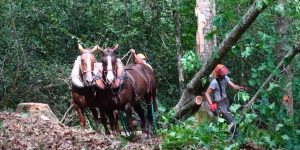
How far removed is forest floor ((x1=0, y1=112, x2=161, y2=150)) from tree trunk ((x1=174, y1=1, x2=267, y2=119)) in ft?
4.39

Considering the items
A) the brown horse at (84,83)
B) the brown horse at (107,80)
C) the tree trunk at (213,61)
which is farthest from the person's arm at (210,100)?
the brown horse at (84,83)

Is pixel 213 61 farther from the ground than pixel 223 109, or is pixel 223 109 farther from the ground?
pixel 213 61

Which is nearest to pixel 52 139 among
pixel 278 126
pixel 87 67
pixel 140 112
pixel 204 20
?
pixel 87 67

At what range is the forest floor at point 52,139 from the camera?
9.30m

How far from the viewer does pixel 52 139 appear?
10125 mm

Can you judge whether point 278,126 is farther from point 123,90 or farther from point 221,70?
point 123,90

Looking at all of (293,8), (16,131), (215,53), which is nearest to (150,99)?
(16,131)

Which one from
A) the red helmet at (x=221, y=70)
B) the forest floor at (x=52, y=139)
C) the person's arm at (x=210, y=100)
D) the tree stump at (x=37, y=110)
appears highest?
the red helmet at (x=221, y=70)

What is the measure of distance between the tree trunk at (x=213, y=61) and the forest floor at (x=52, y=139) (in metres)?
1.34

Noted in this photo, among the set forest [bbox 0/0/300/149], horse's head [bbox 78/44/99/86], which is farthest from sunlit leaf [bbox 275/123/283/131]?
forest [bbox 0/0/300/149]

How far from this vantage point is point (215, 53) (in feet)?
29.4

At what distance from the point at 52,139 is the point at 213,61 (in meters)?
3.08

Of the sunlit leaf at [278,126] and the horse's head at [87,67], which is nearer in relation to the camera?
the sunlit leaf at [278,126]

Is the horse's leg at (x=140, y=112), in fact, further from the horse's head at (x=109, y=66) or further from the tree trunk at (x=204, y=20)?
the tree trunk at (x=204, y=20)
